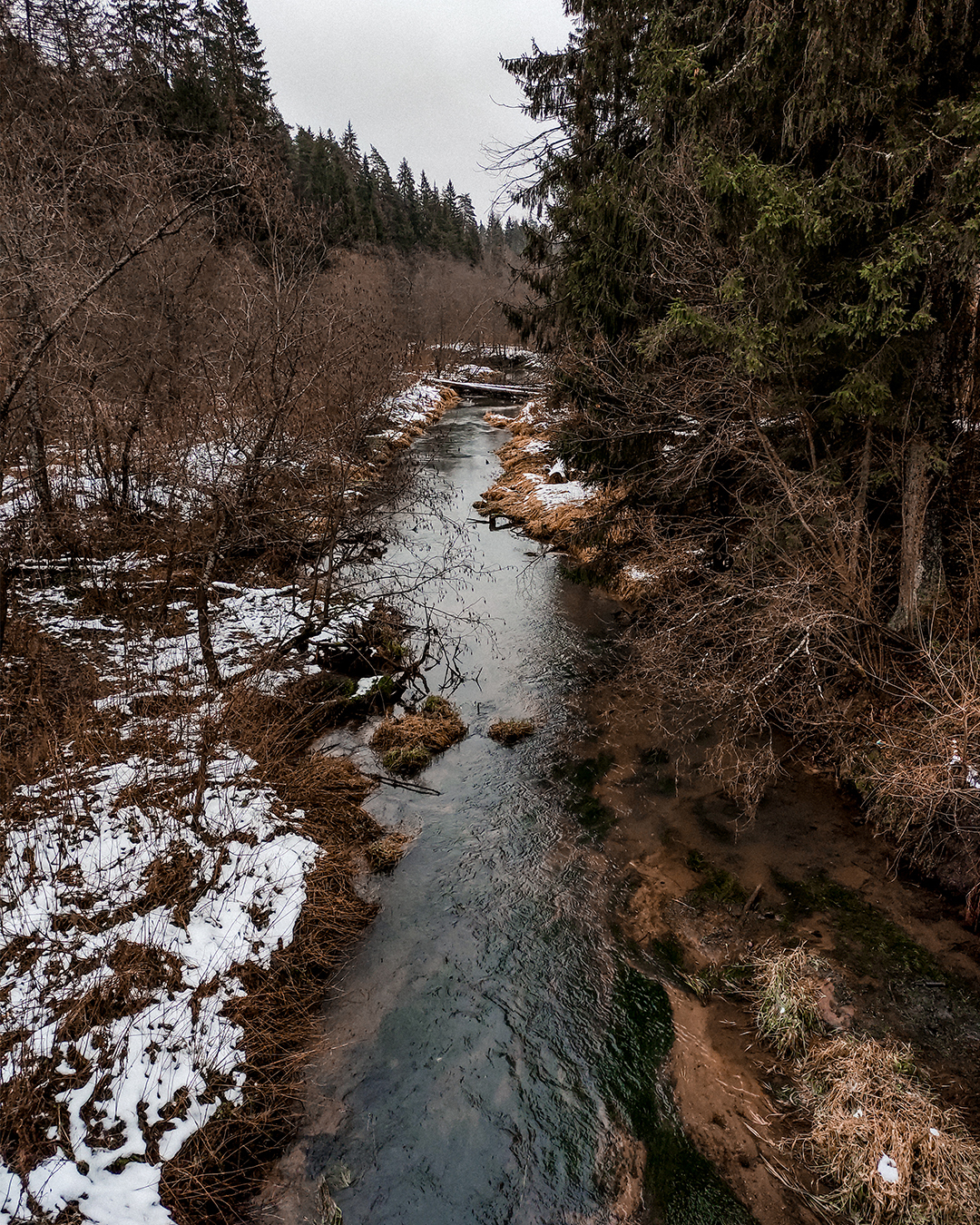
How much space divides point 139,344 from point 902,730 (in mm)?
13230

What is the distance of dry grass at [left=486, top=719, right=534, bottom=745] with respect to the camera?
30.5 feet

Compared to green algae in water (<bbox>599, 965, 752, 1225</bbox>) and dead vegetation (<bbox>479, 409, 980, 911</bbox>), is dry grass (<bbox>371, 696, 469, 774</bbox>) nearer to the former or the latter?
dead vegetation (<bbox>479, 409, 980, 911</bbox>)

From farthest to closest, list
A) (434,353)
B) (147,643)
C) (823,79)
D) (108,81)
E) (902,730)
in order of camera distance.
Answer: (434,353) < (147,643) < (108,81) < (902,730) < (823,79)

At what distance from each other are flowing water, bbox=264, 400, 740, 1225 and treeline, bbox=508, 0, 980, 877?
315 cm

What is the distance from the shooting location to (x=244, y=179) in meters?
7.87

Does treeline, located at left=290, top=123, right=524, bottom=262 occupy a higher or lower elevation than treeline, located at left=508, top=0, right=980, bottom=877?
higher


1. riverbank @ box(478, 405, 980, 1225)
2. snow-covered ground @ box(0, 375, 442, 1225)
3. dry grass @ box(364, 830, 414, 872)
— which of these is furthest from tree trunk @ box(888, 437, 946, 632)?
snow-covered ground @ box(0, 375, 442, 1225)

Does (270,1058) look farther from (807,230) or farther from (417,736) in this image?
(807,230)

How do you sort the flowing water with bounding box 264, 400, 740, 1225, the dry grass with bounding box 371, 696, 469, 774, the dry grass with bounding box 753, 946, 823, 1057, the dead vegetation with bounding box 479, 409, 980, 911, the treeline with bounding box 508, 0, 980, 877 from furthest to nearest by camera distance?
the dry grass with bounding box 371, 696, 469, 774
the dead vegetation with bounding box 479, 409, 980, 911
the treeline with bounding box 508, 0, 980, 877
the dry grass with bounding box 753, 946, 823, 1057
the flowing water with bounding box 264, 400, 740, 1225

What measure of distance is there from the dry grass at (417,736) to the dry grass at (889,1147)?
5.62 metres

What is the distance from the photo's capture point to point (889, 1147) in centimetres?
414

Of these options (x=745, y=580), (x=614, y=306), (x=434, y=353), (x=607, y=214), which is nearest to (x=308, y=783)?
(x=745, y=580)

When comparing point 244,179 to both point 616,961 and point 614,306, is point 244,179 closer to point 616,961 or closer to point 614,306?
point 614,306

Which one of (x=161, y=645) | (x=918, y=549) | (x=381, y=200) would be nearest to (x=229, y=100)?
(x=161, y=645)
